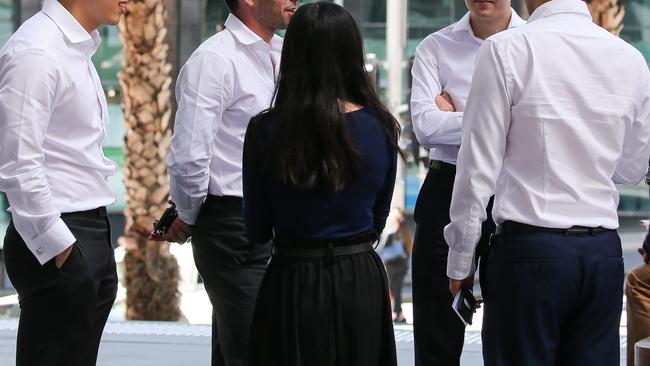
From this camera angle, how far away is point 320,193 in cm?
325

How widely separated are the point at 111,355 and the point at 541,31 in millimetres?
3600

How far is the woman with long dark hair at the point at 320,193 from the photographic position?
10.5 feet

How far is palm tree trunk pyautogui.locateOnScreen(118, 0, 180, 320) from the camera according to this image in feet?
30.2

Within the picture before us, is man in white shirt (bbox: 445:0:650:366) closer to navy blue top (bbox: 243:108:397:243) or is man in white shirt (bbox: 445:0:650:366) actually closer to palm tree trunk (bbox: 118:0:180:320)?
navy blue top (bbox: 243:108:397:243)

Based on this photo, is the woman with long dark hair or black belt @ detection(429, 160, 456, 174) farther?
black belt @ detection(429, 160, 456, 174)

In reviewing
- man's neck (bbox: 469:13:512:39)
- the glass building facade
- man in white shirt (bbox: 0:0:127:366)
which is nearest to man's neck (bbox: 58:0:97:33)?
man in white shirt (bbox: 0:0:127:366)

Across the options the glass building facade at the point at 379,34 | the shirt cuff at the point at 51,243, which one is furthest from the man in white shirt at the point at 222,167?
the glass building facade at the point at 379,34

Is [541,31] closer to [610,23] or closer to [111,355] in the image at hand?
[111,355]

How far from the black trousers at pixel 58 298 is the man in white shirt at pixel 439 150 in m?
1.29

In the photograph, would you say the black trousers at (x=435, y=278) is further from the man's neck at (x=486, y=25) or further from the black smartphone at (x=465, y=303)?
the black smartphone at (x=465, y=303)

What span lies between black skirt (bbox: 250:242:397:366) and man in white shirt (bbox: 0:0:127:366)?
0.56 m

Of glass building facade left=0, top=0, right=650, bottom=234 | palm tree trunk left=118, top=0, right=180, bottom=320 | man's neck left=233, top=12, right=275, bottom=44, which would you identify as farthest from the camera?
glass building facade left=0, top=0, right=650, bottom=234

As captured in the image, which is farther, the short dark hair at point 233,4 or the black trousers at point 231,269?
the short dark hair at point 233,4

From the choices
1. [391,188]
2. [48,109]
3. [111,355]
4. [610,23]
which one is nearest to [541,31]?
[391,188]
